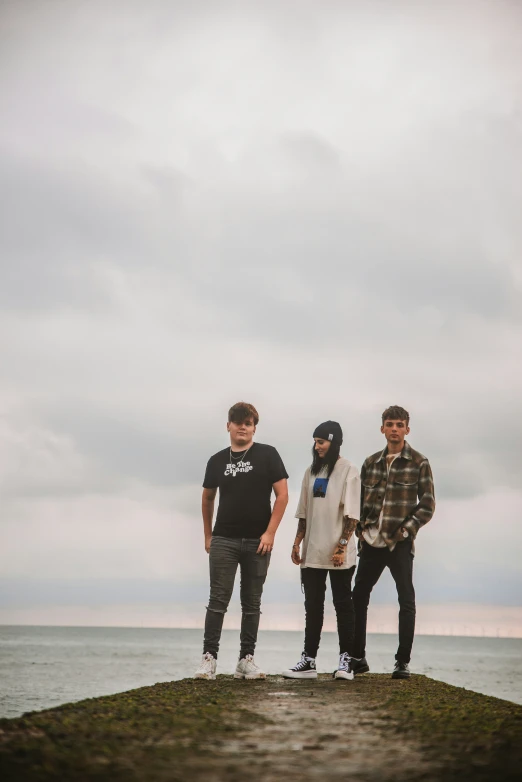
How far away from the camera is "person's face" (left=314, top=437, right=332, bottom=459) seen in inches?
328

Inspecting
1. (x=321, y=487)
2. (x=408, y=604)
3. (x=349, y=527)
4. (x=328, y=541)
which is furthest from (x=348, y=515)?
(x=408, y=604)

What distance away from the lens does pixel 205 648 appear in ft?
25.6

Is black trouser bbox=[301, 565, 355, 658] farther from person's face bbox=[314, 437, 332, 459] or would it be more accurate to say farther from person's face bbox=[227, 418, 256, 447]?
person's face bbox=[227, 418, 256, 447]

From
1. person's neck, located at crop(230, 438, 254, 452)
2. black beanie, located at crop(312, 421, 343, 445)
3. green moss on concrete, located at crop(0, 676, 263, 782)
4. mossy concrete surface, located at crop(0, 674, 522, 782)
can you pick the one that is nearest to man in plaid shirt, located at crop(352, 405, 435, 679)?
black beanie, located at crop(312, 421, 343, 445)

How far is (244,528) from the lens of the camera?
26.1ft

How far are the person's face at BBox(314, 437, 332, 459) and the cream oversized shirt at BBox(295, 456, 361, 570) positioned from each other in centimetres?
17

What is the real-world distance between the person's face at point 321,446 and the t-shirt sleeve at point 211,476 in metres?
1.08

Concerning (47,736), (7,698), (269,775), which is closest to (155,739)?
(47,736)

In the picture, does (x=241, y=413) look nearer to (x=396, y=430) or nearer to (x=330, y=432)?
(x=330, y=432)

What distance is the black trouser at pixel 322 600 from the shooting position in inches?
319

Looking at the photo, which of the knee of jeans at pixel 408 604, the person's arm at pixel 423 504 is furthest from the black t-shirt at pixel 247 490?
the knee of jeans at pixel 408 604

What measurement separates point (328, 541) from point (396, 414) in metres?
1.60

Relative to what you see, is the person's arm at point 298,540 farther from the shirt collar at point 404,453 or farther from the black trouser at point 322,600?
the shirt collar at point 404,453

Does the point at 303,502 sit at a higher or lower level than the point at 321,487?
lower
